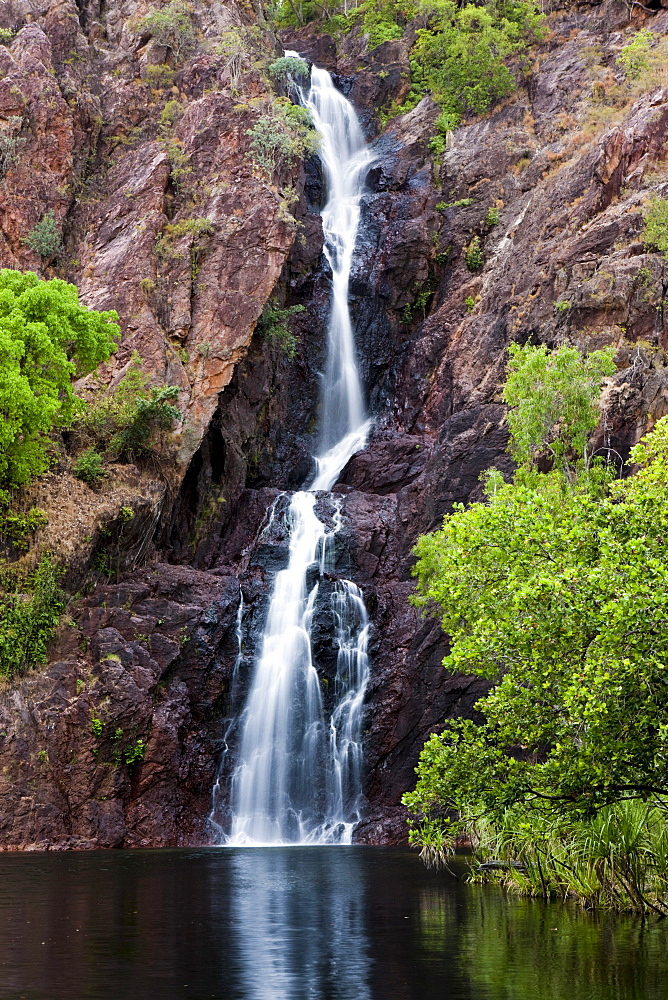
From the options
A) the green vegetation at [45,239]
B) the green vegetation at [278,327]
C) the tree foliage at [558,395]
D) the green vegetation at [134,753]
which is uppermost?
the green vegetation at [45,239]

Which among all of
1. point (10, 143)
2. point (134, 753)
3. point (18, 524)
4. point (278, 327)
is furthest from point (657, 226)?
point (10, 143)

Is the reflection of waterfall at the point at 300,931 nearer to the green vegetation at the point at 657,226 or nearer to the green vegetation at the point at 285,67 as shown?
the green vegetation at the point at 657,226

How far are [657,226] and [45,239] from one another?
28343 mm

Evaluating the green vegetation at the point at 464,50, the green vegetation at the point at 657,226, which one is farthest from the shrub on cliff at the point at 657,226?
the green vegetation at the point at 464,50

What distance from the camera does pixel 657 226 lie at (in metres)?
37.1

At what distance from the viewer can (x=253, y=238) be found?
46.2 meters

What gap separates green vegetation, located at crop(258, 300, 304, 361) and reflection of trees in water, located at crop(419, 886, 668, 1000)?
34621mm

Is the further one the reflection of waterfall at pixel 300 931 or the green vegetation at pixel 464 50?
the green vegetation at pixel 464 50

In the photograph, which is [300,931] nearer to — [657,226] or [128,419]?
[128,419]

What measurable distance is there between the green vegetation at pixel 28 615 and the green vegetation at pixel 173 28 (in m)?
33.2

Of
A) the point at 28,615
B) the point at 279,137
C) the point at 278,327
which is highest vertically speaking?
the point at 279,137

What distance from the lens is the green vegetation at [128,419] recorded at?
40719 mm

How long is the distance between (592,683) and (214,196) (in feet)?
131

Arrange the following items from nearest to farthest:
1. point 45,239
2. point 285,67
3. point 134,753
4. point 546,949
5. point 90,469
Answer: point 546,949 → point 134,753 → point 90,469 → point 45,239 → point 285,67
